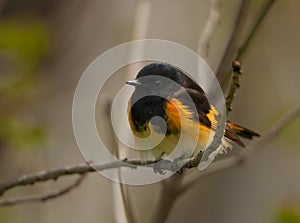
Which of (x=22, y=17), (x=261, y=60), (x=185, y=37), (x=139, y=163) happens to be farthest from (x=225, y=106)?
(x=185, y=37)

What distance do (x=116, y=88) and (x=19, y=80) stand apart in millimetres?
769

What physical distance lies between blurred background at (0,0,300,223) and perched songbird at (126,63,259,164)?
134cm

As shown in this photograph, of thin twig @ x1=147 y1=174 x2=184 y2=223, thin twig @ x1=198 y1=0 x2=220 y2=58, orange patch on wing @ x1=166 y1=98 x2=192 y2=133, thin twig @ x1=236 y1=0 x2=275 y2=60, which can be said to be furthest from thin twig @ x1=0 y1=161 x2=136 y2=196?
thin twig @ x1=198 y1=0 x2=220 y2=58

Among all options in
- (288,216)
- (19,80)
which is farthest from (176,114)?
(19,80)

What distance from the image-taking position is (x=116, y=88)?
5098 millimetres

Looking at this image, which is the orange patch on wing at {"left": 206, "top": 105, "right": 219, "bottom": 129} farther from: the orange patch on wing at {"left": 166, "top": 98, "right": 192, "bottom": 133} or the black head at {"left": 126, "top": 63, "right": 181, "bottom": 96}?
the black head at {"left": 126, "top": 63, "right": 181, "bottom": 96}

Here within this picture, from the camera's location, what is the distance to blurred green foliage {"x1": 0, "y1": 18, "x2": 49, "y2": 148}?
4230 millimetres

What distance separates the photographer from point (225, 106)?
2.52 metres

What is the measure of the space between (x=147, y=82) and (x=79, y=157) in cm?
402

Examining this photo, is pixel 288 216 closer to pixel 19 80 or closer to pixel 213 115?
pixel 213 115

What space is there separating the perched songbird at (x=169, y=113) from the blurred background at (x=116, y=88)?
1.34 m

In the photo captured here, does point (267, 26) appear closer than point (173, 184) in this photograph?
No

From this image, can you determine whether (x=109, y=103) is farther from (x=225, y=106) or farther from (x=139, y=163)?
(x=225, y=106)

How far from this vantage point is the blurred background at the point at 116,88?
16.0ft
